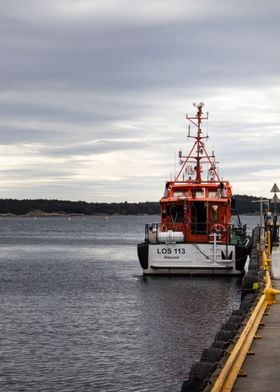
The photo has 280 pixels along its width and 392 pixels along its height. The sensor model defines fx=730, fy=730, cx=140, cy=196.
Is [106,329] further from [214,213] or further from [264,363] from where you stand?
[214,213]

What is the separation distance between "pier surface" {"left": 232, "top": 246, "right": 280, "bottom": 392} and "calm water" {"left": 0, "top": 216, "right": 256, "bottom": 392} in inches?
106

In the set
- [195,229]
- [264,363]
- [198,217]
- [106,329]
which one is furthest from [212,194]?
[264,363]

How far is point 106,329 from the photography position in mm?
23219

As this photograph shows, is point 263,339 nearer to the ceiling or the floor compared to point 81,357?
nearer to the ceiling

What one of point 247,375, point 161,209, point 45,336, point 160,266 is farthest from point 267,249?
point 247,375

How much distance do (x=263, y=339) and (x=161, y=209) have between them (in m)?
25.6

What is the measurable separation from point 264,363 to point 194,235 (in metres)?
26.3

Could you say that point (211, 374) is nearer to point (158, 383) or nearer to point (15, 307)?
point (158, 383)

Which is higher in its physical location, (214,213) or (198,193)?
(198,193)

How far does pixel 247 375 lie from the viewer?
11.1 meters

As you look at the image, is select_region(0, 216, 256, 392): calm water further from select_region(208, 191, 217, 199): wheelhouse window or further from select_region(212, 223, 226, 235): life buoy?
select_region(208, 191, 217, 199): wheelhouse window

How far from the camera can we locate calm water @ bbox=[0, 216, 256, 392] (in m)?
16.9

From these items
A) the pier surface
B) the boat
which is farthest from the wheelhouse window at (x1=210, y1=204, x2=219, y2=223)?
the pier surface

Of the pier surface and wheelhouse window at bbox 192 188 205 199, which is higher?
wheelhouse window at bbox 192 188 205 199
